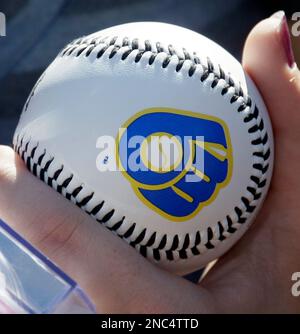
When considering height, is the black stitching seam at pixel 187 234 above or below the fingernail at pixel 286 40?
below

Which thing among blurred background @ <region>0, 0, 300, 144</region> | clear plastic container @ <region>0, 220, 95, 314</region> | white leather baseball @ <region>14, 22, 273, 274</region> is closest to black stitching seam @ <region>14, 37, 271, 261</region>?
white leather baseball @ <region>14, 22, 273, 274</region>

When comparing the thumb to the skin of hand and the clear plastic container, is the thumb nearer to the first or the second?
the skin of hand

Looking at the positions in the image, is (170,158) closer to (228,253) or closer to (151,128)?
(151,128)

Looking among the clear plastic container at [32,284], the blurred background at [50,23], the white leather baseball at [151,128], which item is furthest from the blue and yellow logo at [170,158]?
the blurred background at [50,23]

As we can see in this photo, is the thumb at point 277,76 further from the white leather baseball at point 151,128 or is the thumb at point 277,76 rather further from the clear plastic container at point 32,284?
the clear plastic container at point 32,284

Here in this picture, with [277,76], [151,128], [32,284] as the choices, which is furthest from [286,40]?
[32,284]

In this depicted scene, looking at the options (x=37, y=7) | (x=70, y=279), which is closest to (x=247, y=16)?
(x=37, y=7)
